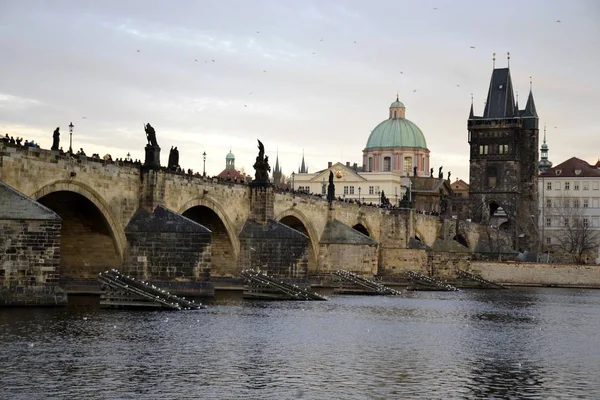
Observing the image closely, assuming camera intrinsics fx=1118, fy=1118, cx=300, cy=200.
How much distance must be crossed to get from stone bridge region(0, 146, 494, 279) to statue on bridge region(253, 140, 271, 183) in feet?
4.92

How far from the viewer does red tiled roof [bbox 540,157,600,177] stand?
133375mm

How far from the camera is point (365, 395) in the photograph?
2314cm

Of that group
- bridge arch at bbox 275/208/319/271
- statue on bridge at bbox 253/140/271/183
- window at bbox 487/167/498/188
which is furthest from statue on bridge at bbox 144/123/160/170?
window at bbox 487/167/498/188

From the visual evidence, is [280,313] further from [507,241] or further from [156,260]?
[507,241]

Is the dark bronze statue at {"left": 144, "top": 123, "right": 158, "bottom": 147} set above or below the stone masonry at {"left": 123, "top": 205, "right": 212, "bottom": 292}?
above

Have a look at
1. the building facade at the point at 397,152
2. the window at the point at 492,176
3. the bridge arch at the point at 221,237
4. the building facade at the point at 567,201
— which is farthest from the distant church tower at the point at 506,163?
the bridge arch at the point at 221,237

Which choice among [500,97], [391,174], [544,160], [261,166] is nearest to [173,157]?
[261,166]

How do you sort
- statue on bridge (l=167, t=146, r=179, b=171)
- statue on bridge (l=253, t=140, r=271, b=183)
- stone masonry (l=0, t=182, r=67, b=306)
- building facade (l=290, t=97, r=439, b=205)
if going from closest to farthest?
stone masonry (l=0, t=182, r=67, b=306) < statue on bridge (l=167, t=146, r=179, b=171) < statue on bridge (l=253, t=140, r=271, b=183) < building facade (l=290, t=97, r=439, b=205)

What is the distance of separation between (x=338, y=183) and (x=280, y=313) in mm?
88406

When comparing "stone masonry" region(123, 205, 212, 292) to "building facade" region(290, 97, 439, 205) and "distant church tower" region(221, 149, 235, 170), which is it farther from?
"distant church tower" region(221, 149, 235, 170)

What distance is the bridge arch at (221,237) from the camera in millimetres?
55969

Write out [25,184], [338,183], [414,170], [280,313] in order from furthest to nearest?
[414,170], [338,183], [280,313], [25,184]

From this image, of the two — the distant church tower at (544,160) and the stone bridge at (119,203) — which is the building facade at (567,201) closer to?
the distant church tower at (544,160)

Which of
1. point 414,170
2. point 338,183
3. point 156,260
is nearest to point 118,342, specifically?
point 156,260
